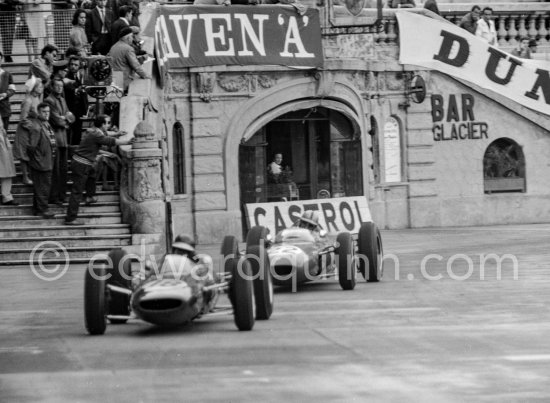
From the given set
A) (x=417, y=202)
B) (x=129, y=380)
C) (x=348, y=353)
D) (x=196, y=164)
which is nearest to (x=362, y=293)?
(x=348, y=353)

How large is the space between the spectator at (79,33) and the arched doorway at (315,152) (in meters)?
6.05

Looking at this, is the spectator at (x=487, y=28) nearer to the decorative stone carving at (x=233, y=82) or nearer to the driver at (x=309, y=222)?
the decorative stone carving at (x=233, y=82)

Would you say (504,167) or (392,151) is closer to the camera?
(392,151)

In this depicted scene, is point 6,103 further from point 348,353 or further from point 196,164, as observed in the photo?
point 348,353

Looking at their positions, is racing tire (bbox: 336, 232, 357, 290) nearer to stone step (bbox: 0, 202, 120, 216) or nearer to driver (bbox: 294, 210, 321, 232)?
driver (bbox: 294, 210, 321, 232)

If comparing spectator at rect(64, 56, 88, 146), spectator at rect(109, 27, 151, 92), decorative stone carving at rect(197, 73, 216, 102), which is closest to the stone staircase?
spectator at rect(64, 56, 88, 146)

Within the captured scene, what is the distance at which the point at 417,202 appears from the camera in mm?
35594

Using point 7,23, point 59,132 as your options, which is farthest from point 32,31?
point 59,132

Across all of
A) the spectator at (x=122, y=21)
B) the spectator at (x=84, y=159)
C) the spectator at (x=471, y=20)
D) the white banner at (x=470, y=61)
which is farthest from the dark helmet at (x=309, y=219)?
the spectator at (x=471, y=20)

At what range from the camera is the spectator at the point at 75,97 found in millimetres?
27500

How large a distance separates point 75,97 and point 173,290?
1243 cm

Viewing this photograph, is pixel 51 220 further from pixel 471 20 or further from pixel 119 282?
pixel 471 20

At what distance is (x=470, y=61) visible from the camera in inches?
1426

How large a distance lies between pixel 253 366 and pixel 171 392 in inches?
59.3
